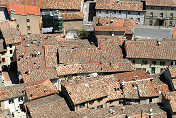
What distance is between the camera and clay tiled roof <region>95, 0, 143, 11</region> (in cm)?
11389

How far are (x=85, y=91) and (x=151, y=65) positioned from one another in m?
23.6

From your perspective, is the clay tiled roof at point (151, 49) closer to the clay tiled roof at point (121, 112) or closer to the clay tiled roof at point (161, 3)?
the clay tiled roof at point (121, 112)

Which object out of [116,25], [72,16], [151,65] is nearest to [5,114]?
[151,65]

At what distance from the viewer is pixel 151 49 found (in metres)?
84.6

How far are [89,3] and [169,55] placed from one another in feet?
161

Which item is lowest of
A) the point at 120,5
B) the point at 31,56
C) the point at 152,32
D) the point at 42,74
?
the point at 42,74

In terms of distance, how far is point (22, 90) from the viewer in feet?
238

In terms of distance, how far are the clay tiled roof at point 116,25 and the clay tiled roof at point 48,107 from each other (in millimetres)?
33822

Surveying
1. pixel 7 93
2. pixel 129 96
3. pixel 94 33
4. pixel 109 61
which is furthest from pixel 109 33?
pixel 7 93

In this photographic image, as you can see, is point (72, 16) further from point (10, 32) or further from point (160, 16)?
point (160, 16)

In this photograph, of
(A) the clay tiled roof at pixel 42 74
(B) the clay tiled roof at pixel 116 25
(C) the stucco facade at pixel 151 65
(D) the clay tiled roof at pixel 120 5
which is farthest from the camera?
(D) the clay tiled roof at pixel 120 5

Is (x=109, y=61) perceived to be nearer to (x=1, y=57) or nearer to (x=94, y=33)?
(x=94, y=33)

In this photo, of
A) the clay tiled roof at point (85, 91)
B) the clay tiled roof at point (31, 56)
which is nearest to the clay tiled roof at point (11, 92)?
the clay tiled roof at point (31, 56)

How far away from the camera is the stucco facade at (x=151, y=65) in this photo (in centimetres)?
8388
